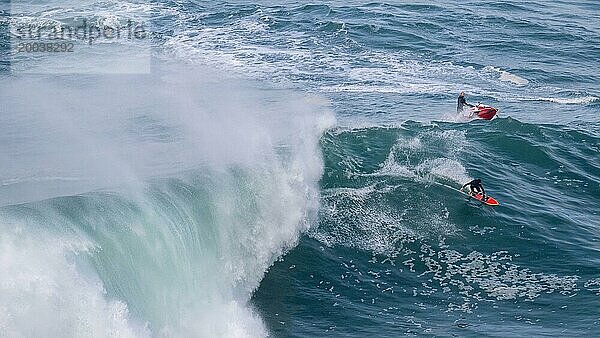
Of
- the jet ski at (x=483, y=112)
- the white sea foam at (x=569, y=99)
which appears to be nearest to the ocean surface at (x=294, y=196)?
the white sea foam at (x=569, y=99)

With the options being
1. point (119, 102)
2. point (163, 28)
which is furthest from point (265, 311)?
point (163, 28)

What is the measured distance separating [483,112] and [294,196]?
14.3 m

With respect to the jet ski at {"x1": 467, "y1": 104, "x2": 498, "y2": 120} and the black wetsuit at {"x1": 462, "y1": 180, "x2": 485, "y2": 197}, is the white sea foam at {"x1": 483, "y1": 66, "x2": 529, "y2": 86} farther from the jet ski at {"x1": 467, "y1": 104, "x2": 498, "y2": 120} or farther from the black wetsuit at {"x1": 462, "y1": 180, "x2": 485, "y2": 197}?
the black wetsuit at {"x1": 462, "y1": 180, "x2": 485, "y2": 197}

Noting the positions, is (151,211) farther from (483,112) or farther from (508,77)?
(508,77)

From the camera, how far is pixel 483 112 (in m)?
37.6

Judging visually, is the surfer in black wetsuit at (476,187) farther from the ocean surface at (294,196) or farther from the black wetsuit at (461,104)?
the black wetsuit at (461,104)

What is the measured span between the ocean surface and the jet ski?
0.51 meters

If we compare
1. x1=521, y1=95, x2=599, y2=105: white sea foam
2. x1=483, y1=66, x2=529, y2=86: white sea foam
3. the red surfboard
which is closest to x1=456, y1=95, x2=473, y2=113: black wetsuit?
x1=521, y1=95, x2=599, y2=105: white sea foam

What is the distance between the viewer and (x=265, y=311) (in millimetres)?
21484

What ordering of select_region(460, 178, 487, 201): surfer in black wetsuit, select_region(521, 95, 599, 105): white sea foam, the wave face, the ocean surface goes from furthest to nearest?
select_region(521, 95, 599, 105): white sea foam
select_region(460, 178, 487, 201): surfer in black wetsuit
the ocean surface
the wave face

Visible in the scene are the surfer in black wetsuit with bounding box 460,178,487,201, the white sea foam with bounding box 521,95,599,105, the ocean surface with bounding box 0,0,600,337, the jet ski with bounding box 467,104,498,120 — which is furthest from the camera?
the white sea foam with bounding box 521,95,599,105

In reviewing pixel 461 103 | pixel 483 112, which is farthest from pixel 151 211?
pixel 483 112

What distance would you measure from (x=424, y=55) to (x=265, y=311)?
31889 millimetres

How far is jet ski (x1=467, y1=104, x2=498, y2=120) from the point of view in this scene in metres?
37.6
